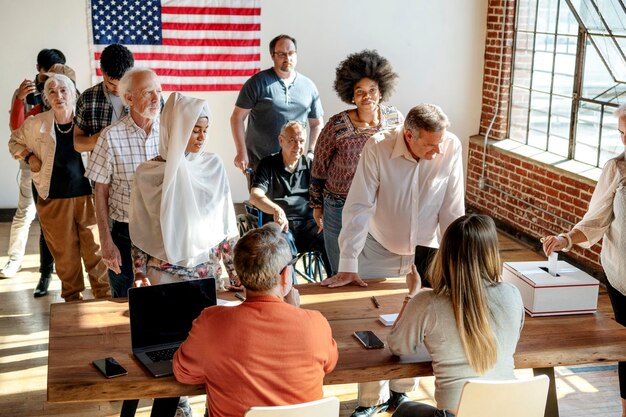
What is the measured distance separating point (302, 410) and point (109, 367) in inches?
29.3

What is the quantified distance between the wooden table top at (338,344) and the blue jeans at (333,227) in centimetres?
99

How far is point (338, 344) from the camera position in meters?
3.20

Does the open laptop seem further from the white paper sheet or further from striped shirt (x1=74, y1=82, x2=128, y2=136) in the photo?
striped shirt (x1=74, y1=82, x2=128, y2=136)

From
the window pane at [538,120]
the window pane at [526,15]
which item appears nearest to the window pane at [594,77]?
the window pane at [538,120]

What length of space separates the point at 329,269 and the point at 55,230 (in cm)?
163

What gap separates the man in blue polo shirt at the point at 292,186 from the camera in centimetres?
514

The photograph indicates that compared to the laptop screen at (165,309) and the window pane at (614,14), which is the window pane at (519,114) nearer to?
the window pane at (614,14)

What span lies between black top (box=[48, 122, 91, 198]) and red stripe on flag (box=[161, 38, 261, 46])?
10.2 ft

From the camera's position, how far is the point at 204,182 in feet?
12.4

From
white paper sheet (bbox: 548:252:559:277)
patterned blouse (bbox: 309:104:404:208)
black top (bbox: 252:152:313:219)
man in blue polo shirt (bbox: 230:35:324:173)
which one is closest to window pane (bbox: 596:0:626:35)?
man in blue polo shirt (bbox: 230:35:324:173)

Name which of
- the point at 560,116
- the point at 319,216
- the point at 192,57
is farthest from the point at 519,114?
the point at 319,216

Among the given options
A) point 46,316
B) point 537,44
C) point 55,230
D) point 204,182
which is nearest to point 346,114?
point 204,182

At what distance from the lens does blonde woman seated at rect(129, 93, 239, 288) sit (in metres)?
3.64

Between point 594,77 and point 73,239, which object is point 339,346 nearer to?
point 73,239
